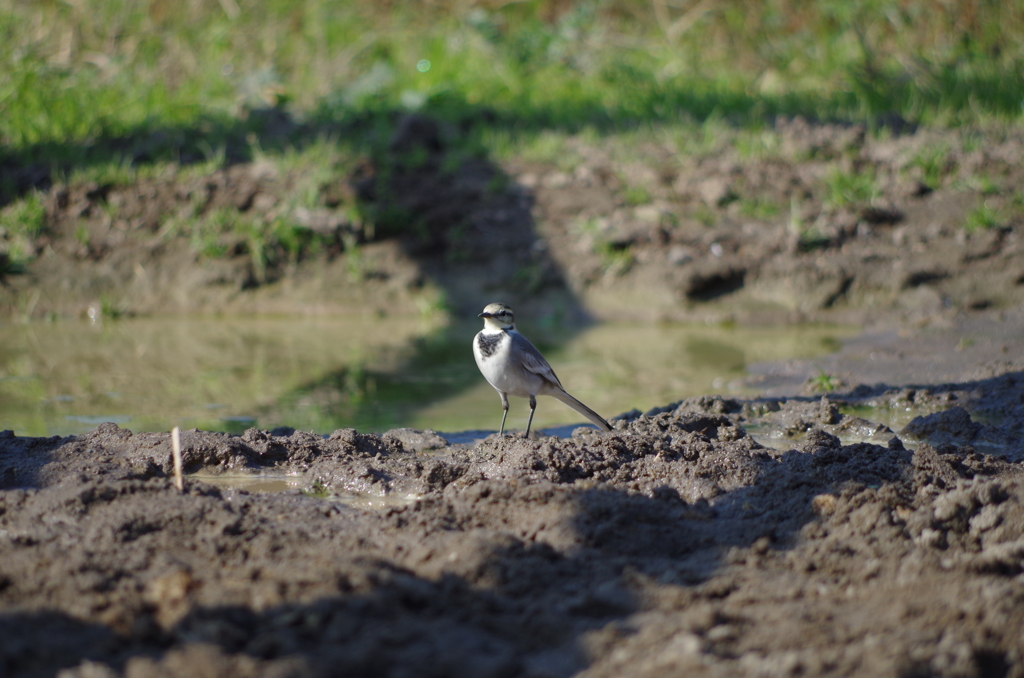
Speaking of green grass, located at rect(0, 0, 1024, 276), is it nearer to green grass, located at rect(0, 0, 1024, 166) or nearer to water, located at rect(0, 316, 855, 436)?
green grass, located at rect(0, 0, 1024, 166)

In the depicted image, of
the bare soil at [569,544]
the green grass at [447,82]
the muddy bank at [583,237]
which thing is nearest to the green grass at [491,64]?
the green grass at [447,82]

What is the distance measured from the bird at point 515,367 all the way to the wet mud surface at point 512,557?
58 cm

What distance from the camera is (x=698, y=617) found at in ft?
7.51

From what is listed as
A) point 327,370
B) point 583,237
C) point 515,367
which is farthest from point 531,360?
point 583,237

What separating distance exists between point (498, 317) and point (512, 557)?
2.22 meters

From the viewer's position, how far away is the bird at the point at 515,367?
448 cm

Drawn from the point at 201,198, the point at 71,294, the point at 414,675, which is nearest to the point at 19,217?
the point at 71,294

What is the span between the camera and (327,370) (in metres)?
6.26

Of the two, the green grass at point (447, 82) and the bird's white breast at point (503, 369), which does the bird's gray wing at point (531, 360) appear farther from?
the green grass at point (447, 82)

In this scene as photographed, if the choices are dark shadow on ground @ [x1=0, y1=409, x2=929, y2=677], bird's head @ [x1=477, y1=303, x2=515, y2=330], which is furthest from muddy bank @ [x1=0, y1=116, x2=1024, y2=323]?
dark shadow on ground @ [x1=0, y1=409, x2=929, y2=677]

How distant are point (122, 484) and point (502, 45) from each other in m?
10.5

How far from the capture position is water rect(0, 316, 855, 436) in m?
5.14

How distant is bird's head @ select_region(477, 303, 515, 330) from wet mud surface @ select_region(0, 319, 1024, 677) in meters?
0.88

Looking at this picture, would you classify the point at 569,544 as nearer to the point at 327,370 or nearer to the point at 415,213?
the point at 327,370
